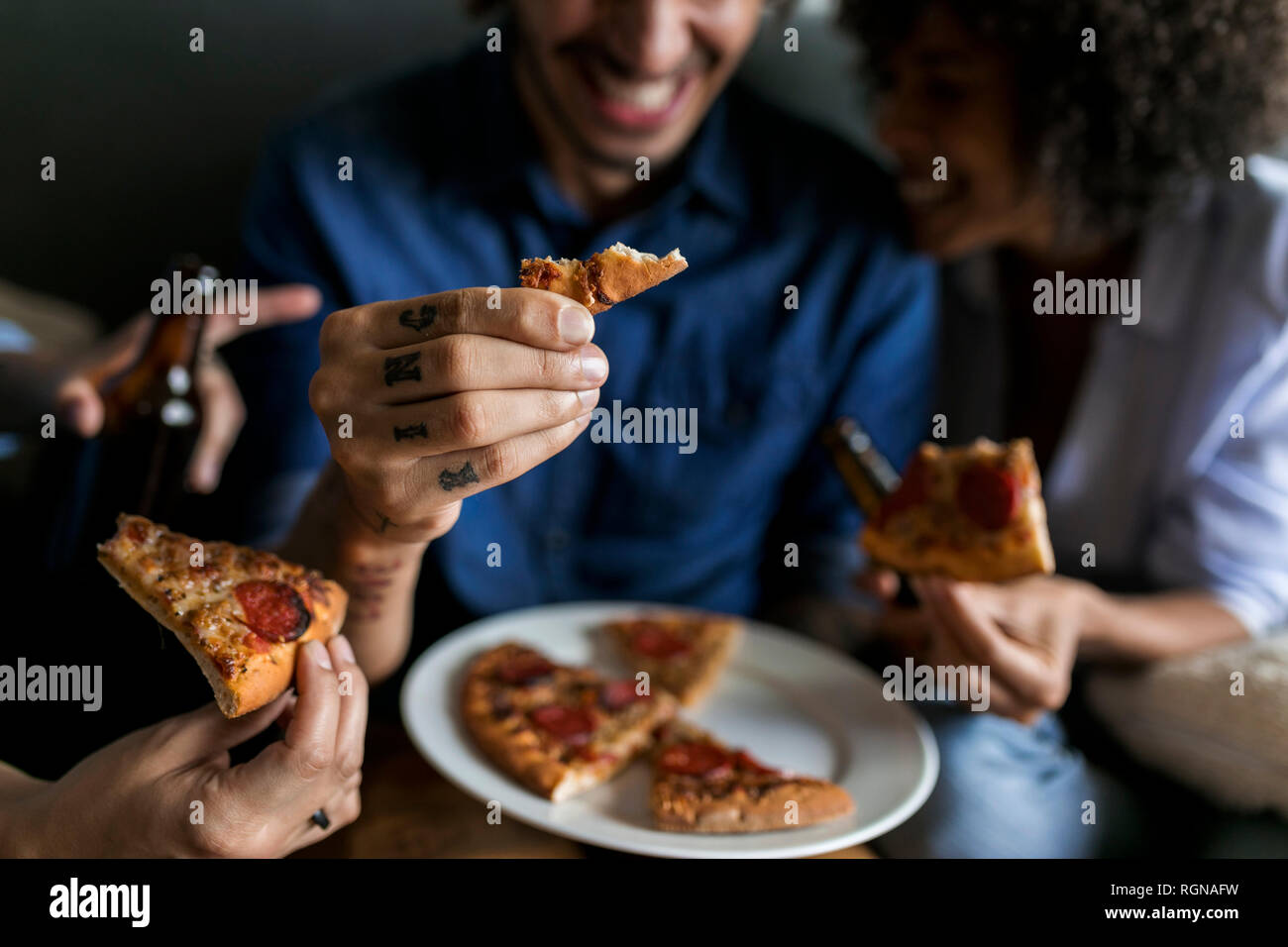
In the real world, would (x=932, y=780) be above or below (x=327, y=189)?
below

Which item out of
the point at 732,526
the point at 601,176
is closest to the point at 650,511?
the point at 732,526

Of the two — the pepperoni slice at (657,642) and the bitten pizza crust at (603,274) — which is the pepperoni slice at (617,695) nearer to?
the pepperoni slice at (657,642)

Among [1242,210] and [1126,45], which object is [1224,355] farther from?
[1126,45]

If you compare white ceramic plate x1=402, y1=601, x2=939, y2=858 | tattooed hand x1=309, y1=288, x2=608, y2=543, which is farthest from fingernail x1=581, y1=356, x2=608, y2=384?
white ceramic plate x1=402, y1=601, x2=939, y2=858

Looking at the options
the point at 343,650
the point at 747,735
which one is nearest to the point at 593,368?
the point at 343,650

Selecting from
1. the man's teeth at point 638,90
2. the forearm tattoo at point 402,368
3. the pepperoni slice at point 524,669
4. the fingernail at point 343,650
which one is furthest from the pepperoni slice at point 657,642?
the man's teeth at point 638,90

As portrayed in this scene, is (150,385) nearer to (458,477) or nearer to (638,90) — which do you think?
(458,477)

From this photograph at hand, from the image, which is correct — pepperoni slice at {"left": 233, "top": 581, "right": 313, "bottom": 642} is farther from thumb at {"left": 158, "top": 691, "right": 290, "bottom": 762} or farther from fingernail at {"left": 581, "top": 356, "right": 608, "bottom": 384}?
fingernail at {"left": 581, "top": 356, "right": 608, "bottom": 384}
